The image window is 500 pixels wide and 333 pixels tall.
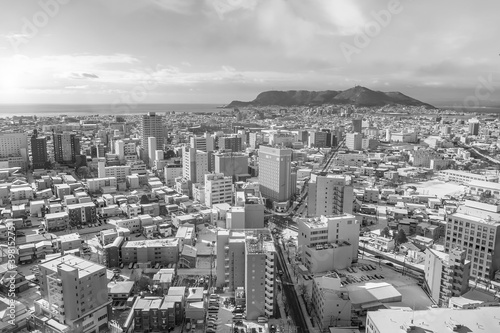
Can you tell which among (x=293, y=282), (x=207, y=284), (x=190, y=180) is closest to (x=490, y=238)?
(x=293, y=282)

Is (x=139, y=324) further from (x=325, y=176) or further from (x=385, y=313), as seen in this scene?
(x=325, y=176)

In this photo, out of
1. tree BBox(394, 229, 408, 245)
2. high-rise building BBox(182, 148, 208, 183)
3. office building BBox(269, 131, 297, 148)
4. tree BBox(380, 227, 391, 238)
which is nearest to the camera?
tree BBox(394, 229, 408, 245)

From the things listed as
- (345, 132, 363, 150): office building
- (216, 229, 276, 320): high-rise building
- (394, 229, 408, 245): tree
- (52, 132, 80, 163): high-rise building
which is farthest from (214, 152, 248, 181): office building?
(345, 132, 363, 150): office building

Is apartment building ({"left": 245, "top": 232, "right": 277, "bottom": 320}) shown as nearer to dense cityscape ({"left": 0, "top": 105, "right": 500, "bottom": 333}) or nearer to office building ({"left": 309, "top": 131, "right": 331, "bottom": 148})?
dense cityscape ({"left": 0, "top": 105, "right": 500, "bottom": 333})

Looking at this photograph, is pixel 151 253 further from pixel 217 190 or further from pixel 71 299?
pixel 217 190

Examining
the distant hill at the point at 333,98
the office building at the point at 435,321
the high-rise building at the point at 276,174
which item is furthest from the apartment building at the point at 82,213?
the distant hill at the point at 333,98

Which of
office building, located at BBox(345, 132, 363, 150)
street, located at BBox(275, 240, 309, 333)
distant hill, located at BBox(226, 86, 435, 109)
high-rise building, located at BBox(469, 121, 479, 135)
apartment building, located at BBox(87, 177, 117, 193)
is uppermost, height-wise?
distant hill, located at BBox(226, 86, 435, 109)
